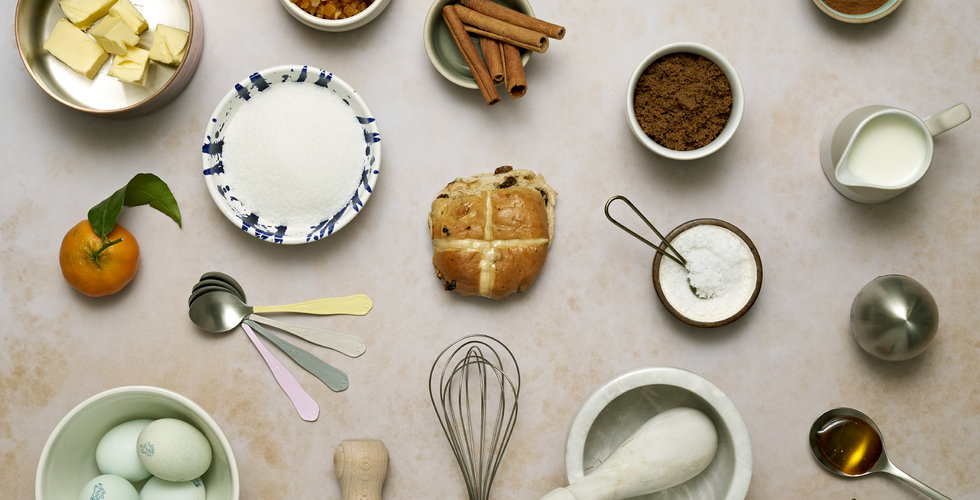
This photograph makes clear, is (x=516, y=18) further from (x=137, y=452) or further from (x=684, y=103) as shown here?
(x=137, y=452)

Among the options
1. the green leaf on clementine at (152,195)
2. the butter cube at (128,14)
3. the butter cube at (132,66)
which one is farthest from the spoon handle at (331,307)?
the butter cube at (128,14)

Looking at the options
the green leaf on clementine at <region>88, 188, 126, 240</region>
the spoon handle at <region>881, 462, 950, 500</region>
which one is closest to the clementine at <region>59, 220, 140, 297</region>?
the green leaf on clementine at <region>88, 188, 126, 240</region>

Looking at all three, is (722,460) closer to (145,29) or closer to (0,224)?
(145,29)

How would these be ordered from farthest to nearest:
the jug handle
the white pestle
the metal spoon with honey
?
the metal spoon with honey < the jug handle < the white pestle

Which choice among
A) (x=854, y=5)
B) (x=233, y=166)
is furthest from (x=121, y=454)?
(x=854, y=5)

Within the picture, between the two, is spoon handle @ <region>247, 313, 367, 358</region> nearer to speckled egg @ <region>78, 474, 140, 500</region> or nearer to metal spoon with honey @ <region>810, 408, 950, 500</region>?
speckled egg @ <region>78, 474, 140, 500</region>

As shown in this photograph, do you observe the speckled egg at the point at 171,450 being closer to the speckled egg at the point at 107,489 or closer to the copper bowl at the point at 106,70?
the speckled egg at the point at 107,489
